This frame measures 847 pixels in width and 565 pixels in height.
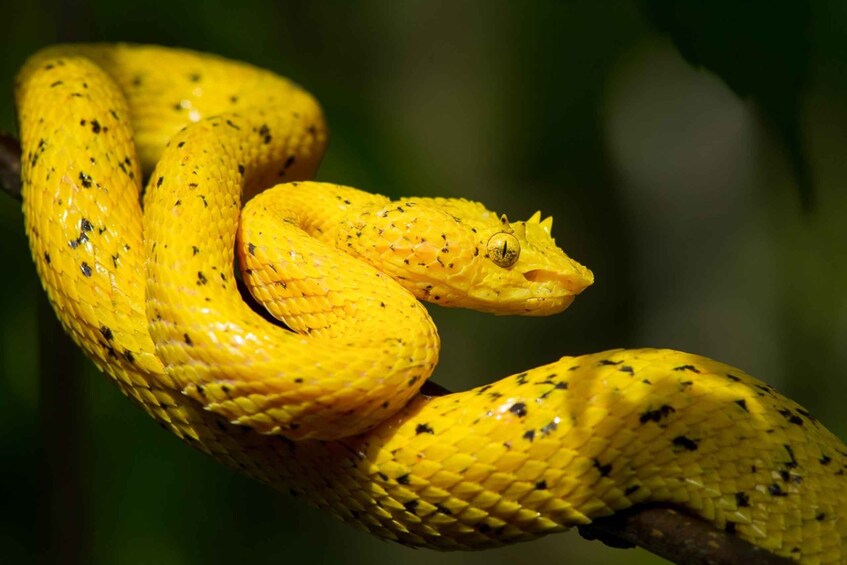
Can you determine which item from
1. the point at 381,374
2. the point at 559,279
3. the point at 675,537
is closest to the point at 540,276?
the point at 559,279

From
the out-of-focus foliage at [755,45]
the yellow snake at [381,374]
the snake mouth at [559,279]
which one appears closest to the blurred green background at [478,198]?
the out-of-focus foliage at [755,45]

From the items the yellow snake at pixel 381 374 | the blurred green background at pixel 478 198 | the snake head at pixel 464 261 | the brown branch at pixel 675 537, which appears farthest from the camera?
the blurred green background at pixel 478 198

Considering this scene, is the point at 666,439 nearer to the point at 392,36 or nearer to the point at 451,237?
the point at 451,237

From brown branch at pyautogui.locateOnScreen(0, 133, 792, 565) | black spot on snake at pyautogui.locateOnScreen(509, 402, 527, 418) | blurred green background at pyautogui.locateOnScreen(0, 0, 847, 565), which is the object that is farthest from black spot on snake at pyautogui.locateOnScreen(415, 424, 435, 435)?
blurred green background at pyautogui.locateOnScreen(0, 0, 847, 565)

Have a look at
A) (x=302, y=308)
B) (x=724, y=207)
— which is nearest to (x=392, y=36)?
(x=724, y=207)

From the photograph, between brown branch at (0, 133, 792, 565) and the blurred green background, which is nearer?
brown branch at (0, 133, 792, 565)

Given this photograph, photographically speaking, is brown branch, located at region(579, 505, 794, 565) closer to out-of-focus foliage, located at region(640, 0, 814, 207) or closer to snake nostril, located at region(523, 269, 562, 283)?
snake nostril, located at region(523, 269, 562, 283)

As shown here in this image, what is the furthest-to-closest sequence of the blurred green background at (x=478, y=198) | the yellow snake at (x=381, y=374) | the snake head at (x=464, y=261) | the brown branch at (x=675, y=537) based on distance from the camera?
1. the blurred green background at (x=478, y=198)
2. the snake head at (x=464, y=261)
3. the yellow snake at (x=381, y=374)
4. the brown branch at (x=675, y=537)

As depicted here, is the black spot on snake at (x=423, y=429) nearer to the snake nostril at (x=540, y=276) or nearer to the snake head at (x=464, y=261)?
the snake head at (x=464, y=261)
